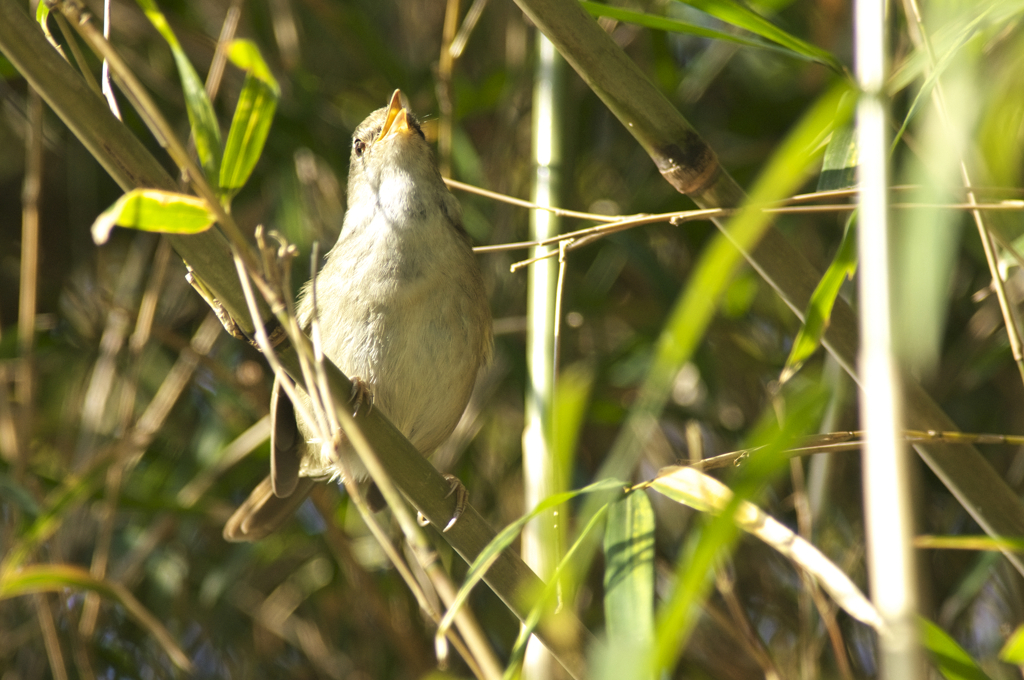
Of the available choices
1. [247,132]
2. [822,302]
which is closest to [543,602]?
[822,302]

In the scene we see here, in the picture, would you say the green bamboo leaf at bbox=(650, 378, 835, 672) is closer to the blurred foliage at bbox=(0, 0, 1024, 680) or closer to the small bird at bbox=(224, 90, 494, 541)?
the small bird at bbox=(224, 90, 494, 541)

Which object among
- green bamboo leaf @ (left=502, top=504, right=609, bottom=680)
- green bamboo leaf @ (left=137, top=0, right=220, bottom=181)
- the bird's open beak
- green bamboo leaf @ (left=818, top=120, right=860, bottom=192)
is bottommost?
green bamboo leaf @ (left=502, top=504, right=609, bottom=680)

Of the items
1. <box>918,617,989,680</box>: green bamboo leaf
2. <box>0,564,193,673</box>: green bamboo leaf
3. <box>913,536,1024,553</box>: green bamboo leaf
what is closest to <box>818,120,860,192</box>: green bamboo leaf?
<box>913,536,1024,553</box>: green bamboo leaf

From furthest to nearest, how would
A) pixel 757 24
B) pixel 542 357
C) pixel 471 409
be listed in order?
pixel 471 409 < pixel 542 357 < pixel 757 24

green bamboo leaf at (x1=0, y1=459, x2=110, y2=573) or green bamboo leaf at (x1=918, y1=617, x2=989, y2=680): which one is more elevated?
green bamboo leaf at (x1=918, y1=617, x2=989, y2=680)

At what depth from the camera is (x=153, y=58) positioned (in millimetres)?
3408

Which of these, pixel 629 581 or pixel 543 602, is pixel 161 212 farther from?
pixel 629 581

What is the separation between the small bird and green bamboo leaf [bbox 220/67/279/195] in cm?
90

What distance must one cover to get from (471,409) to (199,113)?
1905 mm

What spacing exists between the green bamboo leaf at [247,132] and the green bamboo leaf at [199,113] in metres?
0.03

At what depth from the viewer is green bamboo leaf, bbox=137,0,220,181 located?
1.23 m

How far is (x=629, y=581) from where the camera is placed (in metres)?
1.23

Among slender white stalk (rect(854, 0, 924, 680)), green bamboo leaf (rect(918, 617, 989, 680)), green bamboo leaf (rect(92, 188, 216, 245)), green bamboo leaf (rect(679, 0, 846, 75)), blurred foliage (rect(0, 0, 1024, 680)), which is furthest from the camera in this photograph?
blurred foliage (rect(0, 0, 1024, 680))

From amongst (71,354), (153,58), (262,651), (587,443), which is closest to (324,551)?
(262,651)
